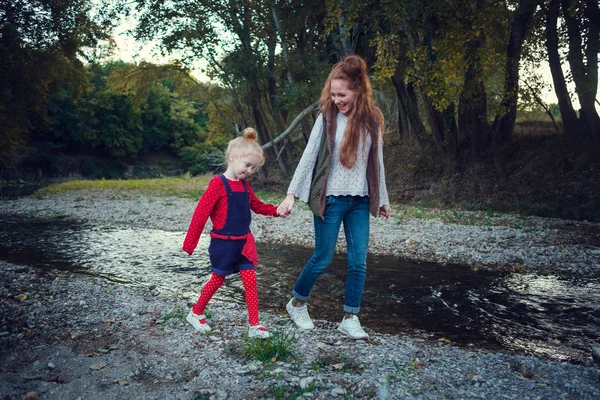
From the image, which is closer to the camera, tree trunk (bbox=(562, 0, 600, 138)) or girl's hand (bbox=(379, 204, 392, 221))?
girl's hand (bbox=(379, 204, 392, 221))

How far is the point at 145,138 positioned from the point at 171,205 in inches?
1636

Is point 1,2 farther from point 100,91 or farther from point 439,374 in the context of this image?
point 100,91

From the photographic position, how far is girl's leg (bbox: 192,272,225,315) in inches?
168

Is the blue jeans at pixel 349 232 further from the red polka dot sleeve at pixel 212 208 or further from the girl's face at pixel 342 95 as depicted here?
the girl's face at pixel 342 95

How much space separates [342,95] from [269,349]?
2.21m

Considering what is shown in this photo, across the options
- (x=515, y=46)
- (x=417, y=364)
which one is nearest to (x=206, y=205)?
(x=417, y=364)

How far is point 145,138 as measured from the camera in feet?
182

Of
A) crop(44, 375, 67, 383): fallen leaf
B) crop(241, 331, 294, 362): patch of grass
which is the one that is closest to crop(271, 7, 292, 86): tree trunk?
crop(241, 331, 294, 362): patch of grass

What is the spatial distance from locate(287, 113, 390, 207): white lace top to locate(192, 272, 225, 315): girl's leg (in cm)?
104

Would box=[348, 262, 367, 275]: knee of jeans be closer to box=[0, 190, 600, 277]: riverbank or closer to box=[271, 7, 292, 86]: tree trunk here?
box=[0, 190, 600, 277]: riverbank

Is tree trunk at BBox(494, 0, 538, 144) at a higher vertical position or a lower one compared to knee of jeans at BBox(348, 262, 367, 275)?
higher

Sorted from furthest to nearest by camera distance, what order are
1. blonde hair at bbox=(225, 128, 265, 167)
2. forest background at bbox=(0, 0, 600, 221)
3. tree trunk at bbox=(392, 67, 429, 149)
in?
tree trunk at bbox=(392, 67, 429, 149) → forest background at bbox=(0, 0, 600, 221) → blonde hair at bbox=(225, 128, 265, 167)

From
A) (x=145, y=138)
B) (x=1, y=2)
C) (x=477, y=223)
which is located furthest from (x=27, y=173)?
(x=477, y=223)

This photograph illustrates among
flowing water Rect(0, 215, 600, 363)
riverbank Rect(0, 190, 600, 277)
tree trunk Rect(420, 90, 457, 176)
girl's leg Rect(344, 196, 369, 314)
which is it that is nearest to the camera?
girl's leg Rect(344, 196, 369, 314)
